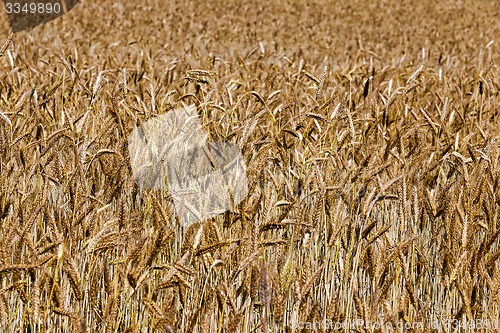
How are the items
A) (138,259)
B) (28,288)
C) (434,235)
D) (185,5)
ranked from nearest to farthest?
(138,259)
(28,288)
(434,235)
(185,5)

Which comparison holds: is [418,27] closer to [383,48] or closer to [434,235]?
[383,48]

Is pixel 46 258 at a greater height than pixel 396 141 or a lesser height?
lesser

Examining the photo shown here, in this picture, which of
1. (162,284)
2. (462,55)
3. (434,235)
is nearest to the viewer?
(162,284)

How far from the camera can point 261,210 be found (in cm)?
259

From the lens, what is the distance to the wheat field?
1.49 metres

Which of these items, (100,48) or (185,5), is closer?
(100,48)

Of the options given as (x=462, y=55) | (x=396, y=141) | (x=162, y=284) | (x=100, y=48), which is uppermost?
(x=462, y=55)

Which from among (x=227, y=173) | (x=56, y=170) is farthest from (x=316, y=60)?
(x=56, y=170)

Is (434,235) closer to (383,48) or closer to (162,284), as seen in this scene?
(162,284)

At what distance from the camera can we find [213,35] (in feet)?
31.5

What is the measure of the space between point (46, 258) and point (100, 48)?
580cm

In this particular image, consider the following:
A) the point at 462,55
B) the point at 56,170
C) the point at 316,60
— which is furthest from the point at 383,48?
the point at 56,170

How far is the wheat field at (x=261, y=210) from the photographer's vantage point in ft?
4.89

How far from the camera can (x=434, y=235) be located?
2.08 m
